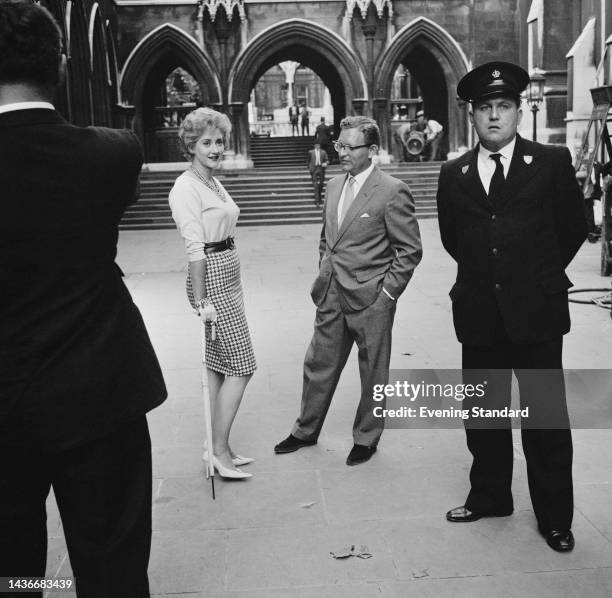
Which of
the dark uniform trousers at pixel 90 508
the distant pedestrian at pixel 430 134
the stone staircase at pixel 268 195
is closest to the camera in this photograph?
the dark uniform trousers at pixel 90 508

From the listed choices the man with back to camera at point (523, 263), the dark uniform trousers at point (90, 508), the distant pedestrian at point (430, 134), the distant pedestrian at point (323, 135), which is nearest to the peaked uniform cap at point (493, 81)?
the man with back to camera at point (523, 263)

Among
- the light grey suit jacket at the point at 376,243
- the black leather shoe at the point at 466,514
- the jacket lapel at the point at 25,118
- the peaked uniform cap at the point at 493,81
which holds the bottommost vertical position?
the black leather shoe at the point at 466,514

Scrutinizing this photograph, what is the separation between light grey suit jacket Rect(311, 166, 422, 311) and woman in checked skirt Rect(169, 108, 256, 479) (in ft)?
1.80

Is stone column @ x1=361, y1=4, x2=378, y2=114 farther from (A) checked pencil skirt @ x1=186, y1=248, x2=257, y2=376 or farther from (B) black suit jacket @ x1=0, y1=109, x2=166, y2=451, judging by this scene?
(B) black suit jacket @ x1=0, y1=109, x2=166, y2=451

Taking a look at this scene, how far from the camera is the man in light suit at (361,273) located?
402 cm

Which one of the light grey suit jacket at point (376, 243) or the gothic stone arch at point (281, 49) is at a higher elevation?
the gothic stone arch at point (281, 49)

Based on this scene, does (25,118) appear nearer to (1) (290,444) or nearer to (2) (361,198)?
(2) (361,198)

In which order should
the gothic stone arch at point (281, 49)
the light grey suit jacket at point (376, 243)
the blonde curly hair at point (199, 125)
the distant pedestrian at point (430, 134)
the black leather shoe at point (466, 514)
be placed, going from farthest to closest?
1. the distant pedestrian at point (430, 134)
2. the gothic stone arch at point (281, 49)
3. the light grey suit jacket at point (376, 243)
4. the blonde curly hair at point (199, 125)
5. the black leather shoe at point (466, 514)

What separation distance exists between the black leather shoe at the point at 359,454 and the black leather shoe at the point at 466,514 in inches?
30.3

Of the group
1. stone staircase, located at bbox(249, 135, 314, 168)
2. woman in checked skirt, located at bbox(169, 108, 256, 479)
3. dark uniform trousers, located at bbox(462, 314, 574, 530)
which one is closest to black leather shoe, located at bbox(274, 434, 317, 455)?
woman in checked skirt, located at bbox(169, 108, 256, 479)

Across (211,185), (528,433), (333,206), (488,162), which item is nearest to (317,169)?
(333,206)

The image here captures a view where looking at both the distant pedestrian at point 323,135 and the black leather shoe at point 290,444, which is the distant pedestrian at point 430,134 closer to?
the distant pedestrian at point 323,135

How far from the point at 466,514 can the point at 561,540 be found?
410 millimetres

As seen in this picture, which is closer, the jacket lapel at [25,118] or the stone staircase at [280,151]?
the jacket lapel at [25,118]
